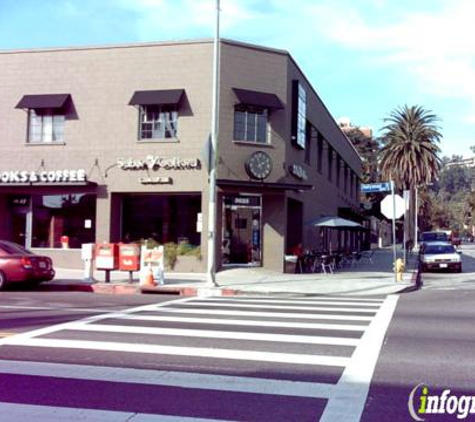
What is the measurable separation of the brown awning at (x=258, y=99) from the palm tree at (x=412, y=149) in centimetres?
3143

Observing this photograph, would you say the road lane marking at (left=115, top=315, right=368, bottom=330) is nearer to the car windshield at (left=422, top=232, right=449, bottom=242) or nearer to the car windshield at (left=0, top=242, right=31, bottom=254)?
the car windshield at (left=0, top=242, right=31, bottom=254)

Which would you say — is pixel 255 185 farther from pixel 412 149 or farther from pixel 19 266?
pixel 412 149

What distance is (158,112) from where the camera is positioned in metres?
23.7

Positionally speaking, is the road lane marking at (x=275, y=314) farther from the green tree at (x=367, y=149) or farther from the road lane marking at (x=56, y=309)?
the green tree at (x=367, y=149)

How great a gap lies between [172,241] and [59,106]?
686 cm

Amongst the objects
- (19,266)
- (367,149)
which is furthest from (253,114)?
(367,149)

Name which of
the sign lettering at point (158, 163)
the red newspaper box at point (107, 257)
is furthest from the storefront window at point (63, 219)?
the red newspaper box at point (107, 257)

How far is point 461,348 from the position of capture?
8.84 m

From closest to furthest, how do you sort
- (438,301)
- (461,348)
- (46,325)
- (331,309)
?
(461,348)
(46,325)
(331,309)
(438,301)

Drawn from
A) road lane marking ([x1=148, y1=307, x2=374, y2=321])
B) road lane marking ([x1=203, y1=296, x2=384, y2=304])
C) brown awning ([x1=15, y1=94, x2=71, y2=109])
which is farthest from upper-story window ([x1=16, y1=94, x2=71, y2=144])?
road lane marking ([x1=148, y1=307, x2=374, y2=321])

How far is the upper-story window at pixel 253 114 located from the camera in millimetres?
23203

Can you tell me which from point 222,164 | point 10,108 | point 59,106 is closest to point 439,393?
point 222,164

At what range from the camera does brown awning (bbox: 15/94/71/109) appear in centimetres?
2389

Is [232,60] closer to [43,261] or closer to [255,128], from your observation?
[255,128]
